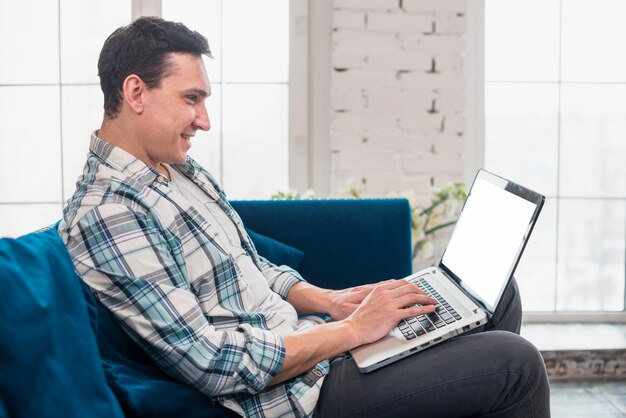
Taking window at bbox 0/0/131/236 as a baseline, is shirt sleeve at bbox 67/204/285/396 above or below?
below

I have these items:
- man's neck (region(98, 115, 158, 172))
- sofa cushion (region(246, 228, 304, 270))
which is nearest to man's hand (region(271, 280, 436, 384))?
man's neck (region(98, 115, 158, 172))

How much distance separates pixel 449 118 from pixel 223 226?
5.36ft

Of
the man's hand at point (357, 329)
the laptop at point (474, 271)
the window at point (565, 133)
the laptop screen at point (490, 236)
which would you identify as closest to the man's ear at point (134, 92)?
the man's hand at point (357, 329)

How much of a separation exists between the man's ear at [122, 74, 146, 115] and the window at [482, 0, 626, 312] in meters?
2.20

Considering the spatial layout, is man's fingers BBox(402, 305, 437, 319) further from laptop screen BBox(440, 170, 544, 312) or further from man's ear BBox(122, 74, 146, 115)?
man's ear BBox(122, 74, 146, 115)

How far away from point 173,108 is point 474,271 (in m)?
0.77

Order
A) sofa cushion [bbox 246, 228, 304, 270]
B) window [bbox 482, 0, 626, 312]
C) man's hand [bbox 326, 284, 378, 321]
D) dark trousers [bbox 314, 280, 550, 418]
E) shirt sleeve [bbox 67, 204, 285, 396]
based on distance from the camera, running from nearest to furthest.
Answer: shirt sleeve [bbox 67, 204, 285, 396]
dark trousers [bbox 314, 280, 550, 418]
man's hand [bbox 326, 284, 378, 321]
sofa cushion [bbox 246, 228, 304, 270]
window [bbox 482, 0, 626, 312]

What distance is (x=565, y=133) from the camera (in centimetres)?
352

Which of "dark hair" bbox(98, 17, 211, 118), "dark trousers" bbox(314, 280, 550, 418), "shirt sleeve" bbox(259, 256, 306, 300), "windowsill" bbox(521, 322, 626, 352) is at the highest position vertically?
"dark hair" bbox(98, 17, 211, 118)

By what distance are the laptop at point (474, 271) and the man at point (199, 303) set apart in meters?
0.03

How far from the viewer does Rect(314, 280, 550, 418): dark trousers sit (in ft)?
4.90

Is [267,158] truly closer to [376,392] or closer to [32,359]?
[376,392]

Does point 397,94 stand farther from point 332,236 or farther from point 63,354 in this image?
point 63,354

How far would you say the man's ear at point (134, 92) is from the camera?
5.26 ft
